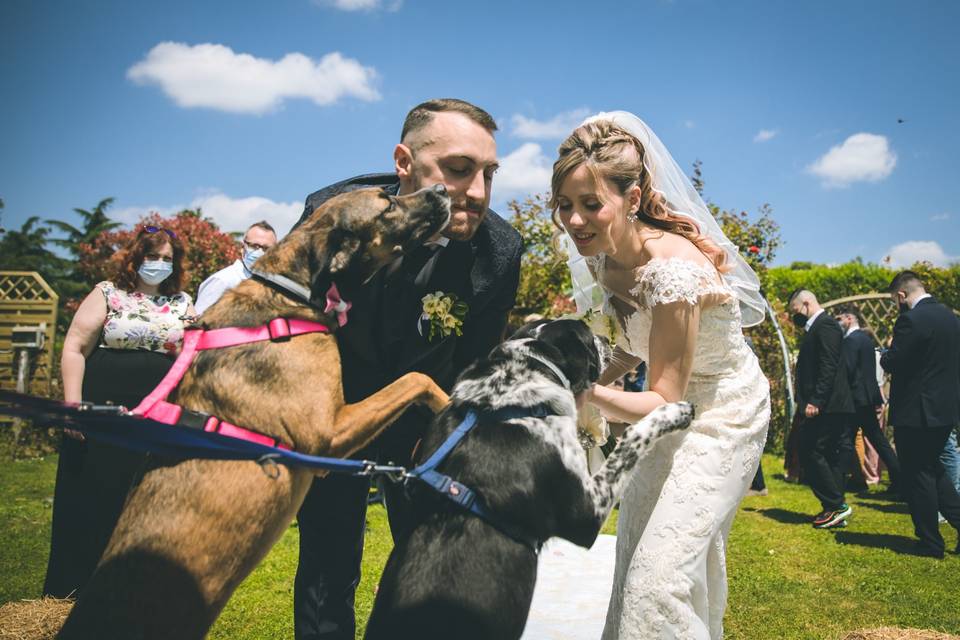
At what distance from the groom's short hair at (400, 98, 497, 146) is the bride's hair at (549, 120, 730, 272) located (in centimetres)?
42

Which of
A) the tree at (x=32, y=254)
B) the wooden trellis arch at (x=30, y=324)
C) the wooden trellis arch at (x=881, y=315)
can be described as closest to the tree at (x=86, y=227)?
the tree at (x=32, y=254)

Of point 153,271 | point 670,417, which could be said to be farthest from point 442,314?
point 153,271

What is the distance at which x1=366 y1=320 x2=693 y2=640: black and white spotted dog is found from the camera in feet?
7.60

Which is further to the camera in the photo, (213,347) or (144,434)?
(213,347)

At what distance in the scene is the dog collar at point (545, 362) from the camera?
2961 mm

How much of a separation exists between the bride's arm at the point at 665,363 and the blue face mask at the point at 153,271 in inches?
153

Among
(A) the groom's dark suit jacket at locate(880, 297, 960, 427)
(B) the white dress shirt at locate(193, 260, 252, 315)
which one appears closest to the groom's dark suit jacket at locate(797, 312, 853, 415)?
(A) the groom's dark suit jacket at locate(880, 297, 960, 427)

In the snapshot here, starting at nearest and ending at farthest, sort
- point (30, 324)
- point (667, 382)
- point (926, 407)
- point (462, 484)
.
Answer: point (462, 484) → point (667, 382) → point (926, 407) → point (30, 324)

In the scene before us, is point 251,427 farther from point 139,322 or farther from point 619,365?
point 139,322

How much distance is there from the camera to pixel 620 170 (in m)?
3.20

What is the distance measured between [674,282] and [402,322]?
139 cm

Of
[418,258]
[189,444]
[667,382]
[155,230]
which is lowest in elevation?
[189,444]

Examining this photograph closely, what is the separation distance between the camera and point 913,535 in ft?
27.3

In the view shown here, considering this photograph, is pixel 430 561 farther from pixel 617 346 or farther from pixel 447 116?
pixel 447 116
